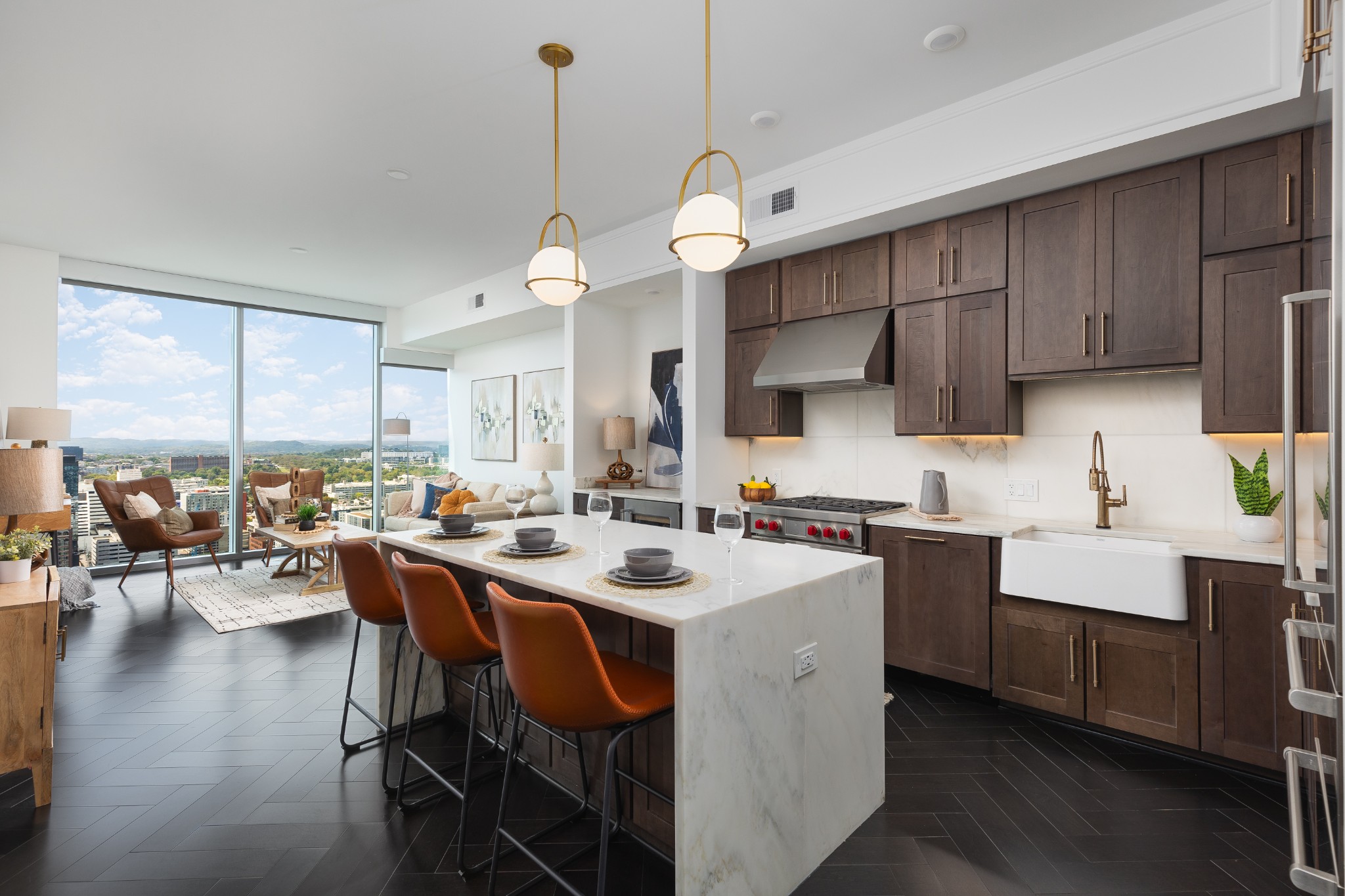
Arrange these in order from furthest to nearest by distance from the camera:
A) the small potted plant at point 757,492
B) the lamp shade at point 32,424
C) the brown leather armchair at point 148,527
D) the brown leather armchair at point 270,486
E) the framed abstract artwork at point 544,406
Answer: the framed abstract artwork at point 544,406 < the brown leather armchair at point 270,486 < the brown leather armchair at point 148,527 < the lamp shade at point 32,424 < the small potted plant at point 757,492

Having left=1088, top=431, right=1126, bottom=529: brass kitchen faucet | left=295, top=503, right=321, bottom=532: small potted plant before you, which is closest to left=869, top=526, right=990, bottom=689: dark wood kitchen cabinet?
left=1088, top=431, right=1126, bottom=529: brass kitchen faucet

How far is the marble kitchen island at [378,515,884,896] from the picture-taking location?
5.08ft

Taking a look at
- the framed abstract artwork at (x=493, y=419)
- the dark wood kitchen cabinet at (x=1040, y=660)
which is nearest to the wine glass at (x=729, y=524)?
the dark wood kitchen cabinet at (x=1040, y=660)

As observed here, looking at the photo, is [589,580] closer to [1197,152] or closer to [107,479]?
[1197,152]

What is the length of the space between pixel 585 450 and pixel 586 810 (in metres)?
3.58

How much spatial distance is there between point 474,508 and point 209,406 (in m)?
3.23

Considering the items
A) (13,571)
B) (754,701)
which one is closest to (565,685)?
(754,701)

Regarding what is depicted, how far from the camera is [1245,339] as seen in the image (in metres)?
2.61

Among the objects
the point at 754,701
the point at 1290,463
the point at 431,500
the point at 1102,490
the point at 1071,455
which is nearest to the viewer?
the point at 1290,463

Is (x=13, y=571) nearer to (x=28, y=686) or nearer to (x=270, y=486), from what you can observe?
(x=28, y=686)

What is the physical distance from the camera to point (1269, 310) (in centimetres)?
254

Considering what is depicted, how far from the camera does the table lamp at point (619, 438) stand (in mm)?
5504

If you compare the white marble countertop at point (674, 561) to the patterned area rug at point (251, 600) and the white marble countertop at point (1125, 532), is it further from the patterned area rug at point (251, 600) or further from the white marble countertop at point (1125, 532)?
the patterned area rug at point (251, 600)

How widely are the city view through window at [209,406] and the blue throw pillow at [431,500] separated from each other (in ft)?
3.56
